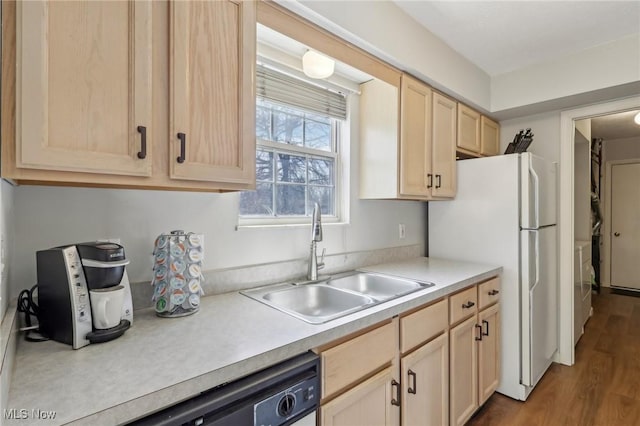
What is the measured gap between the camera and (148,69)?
95 cm

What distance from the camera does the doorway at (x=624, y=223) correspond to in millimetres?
4766

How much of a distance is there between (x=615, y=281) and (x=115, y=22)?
6643 millimetres

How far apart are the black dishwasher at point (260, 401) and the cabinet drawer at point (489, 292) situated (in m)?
1.41

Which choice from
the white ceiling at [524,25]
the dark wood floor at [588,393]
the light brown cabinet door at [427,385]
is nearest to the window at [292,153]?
the white ceiling at [524,25]

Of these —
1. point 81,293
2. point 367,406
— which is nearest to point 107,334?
point 81,293

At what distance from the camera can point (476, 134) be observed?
8.86 ft

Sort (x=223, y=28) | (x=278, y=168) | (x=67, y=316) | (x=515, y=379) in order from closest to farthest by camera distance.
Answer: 1. (x=67, y=316)
2. (x=223, y=28)
3. (x=278, y=168)
4. (x=515, y=379)

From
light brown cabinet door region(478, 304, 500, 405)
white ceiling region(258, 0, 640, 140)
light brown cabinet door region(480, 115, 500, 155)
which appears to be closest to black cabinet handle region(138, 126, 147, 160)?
white ceiling region(258, 0, 640, 140)

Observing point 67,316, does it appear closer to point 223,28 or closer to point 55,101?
point 55,101

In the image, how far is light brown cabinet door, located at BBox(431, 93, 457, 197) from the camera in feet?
7.42

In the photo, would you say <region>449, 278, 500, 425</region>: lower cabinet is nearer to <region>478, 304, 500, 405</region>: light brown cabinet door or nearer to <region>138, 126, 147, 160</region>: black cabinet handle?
<region>478, 304, 500, 405</region>: light brown cabinet door

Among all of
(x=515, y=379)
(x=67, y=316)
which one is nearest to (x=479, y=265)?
(x=515, y=379)

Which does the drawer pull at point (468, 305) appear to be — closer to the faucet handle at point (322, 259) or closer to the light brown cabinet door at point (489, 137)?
the faucet handle at point (322, 259)

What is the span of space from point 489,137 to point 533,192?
0.88m
